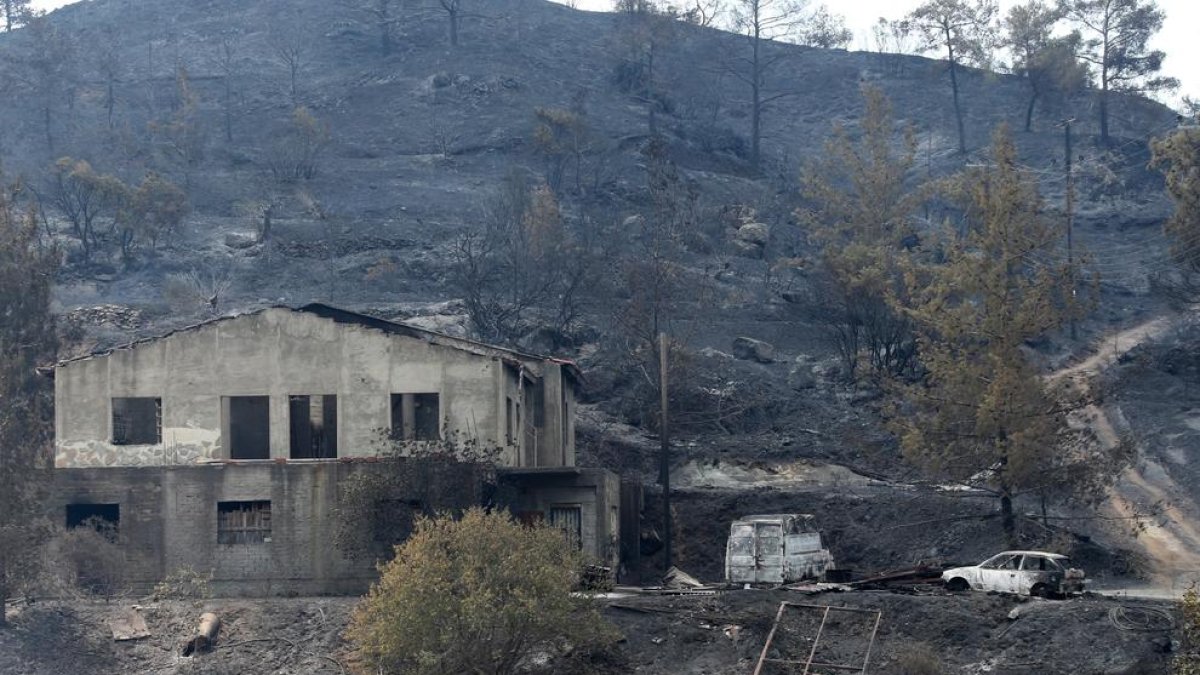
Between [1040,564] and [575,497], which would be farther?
[575,497]

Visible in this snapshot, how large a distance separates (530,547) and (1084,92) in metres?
89.2

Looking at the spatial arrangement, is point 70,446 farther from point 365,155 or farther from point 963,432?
point 365,155

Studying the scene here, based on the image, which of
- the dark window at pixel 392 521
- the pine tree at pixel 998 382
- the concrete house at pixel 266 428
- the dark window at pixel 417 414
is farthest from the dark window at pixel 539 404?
the pine tree at pixel 998 382

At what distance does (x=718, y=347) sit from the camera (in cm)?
6862

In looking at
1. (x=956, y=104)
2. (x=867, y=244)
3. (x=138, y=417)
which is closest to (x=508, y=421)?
(x=138, y=417)

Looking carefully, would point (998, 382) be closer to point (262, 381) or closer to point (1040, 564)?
point (1040, 564)

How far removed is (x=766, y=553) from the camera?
38375 mm

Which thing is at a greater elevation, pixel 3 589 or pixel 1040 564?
pixel 1040 564

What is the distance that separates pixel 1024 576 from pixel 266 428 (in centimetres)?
2083

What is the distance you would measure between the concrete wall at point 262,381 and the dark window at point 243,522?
1870 mm

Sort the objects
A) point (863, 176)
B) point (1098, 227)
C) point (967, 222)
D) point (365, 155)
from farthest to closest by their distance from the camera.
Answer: point (365, 155), point (1098, 227), point (967, 222), point (863, 176)

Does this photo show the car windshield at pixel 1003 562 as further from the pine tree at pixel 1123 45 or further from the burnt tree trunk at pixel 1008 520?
the pine tree at pixel 1123 45

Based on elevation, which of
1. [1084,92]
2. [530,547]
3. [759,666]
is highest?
[1084,92]

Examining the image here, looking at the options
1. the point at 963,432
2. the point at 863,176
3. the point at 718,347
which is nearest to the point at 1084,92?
the point at 863,176
